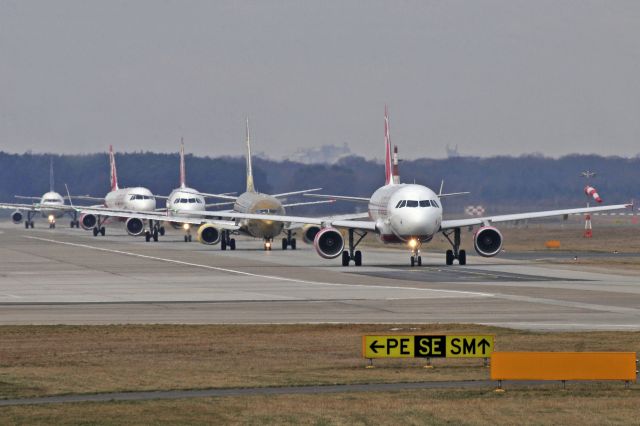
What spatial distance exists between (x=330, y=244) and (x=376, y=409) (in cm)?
5292

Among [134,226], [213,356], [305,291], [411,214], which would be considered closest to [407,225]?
[411,214]

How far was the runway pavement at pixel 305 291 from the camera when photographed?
47.9 m

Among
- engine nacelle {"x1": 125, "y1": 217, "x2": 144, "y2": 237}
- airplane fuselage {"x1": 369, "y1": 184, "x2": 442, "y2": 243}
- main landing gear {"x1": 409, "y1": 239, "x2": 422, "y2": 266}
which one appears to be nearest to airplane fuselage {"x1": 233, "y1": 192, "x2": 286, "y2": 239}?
main landing gear {"x1": 409, "y1": 239, "x2": 422, "y2": 266}

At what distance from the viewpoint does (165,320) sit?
46.8 meters

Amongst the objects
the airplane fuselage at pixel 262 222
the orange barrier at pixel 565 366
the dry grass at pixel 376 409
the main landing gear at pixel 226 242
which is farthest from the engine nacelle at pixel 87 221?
the dry grass at pixel 376 409

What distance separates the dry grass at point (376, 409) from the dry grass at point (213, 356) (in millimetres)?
2408

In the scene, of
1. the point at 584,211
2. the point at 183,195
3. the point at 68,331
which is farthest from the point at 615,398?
the point at 183,195

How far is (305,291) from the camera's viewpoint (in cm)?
6103

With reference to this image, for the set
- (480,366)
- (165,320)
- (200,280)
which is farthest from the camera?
(200,280)

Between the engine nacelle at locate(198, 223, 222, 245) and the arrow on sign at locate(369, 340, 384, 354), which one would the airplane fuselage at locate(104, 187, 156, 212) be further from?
the arrow on sign at locate(369, 340, 384, 354)

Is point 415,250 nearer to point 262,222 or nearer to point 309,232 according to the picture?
point 262,222

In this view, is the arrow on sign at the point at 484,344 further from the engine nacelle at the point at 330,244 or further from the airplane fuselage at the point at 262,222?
the airplane fuselage at the point at 262,222

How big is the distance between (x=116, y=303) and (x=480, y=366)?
23.5 metres

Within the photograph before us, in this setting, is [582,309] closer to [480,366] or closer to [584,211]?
[480,366]
